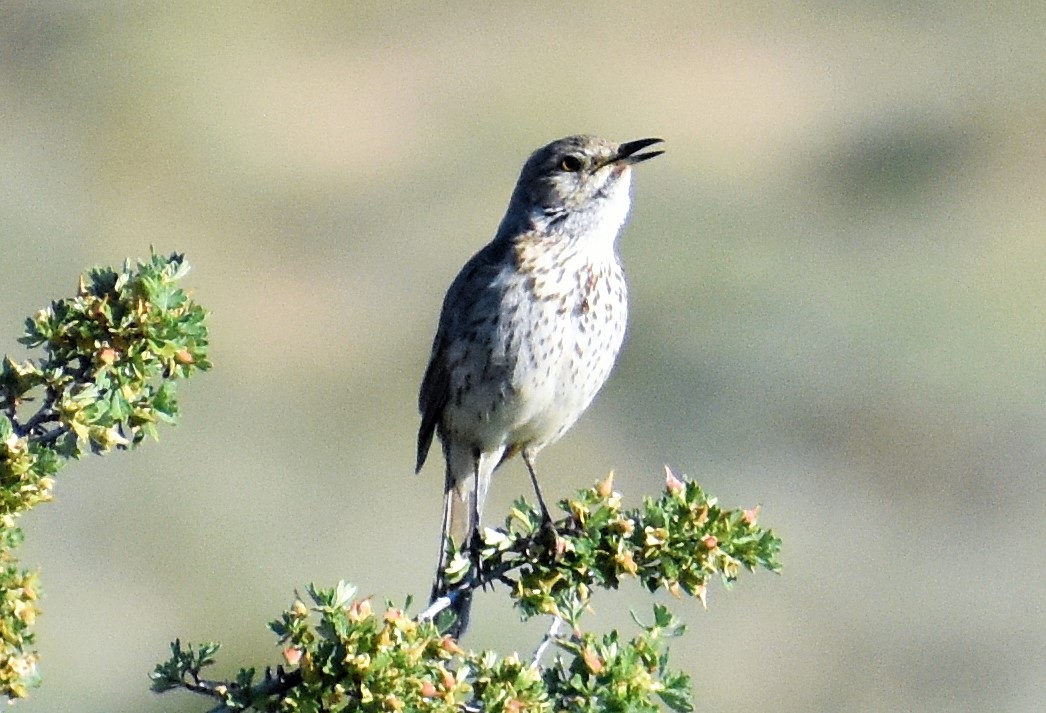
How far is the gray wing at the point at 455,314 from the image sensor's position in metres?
7.78

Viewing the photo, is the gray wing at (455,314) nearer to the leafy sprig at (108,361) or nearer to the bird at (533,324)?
the bird at (533,324)

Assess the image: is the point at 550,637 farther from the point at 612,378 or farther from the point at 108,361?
the point at 612,378

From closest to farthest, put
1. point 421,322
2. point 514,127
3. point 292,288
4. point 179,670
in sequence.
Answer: point 179,670 < point 421,322 < point 292,288 < point 514,127

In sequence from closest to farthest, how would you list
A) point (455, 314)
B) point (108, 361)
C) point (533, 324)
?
point (108, 361) < point (533, 324) < point (455, 314)

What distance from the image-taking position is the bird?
7.57 metres

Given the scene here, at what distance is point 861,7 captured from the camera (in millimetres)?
38406

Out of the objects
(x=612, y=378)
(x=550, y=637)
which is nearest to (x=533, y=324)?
(x=550, y=637)

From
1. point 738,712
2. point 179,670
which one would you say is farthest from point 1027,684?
point 179,670

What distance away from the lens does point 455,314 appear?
7887 mm

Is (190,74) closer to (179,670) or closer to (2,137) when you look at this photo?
(2,137)

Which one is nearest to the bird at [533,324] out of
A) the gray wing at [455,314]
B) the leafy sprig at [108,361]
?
the gray wing at [455,314]

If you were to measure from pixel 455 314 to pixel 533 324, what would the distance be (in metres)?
0.45

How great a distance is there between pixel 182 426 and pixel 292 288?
6120mm

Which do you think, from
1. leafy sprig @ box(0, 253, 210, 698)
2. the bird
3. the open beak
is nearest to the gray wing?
the bird
